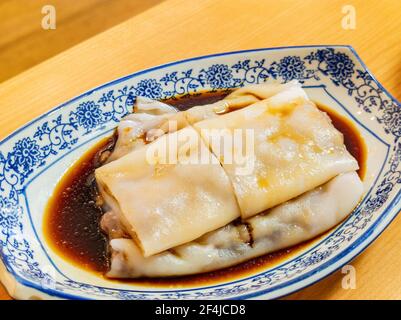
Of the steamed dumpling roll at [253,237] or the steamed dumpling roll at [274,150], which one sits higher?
the steamed dumpling roll at [274,150]

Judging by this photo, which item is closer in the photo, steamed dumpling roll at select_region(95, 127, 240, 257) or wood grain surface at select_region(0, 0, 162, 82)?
steamed dumpling roll at select_region(95, 127, 240, 257)

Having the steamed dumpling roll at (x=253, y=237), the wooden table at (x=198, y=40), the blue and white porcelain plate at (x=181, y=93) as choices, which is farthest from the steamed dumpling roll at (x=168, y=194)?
the wooden table at (x=198, y=40)

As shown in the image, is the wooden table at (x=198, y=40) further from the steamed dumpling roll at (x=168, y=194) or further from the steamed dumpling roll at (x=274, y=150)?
the steamed dumpling roll at (x=168, y=194)

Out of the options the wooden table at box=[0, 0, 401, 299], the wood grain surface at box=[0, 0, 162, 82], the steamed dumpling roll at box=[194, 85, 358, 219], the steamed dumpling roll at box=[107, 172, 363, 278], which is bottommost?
the steamed dumpling roll at box=[107, 172, 363, 278]

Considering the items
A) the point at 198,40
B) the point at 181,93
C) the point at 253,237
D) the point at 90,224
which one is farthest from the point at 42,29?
the point at 253,237

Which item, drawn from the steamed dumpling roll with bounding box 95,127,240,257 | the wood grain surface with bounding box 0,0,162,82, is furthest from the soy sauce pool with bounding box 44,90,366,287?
the wood grain surface with bounding box 0,0,162,82

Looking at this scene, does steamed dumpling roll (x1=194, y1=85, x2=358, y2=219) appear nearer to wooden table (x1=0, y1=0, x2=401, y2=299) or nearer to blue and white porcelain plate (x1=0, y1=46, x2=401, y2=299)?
blue and white porcelain plate (x1=0, y1=46, x2=401, y2=299)

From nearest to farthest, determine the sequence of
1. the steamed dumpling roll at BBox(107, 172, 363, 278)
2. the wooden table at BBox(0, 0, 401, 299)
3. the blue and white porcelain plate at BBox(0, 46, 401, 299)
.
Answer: the blue and white porcelain plate at BBox(0, 46, 401, 299)
the steamed dumpling roll at BBox(107, 172, 363, 278)
the wooden table at BBox(0, 0, 401, 299)
